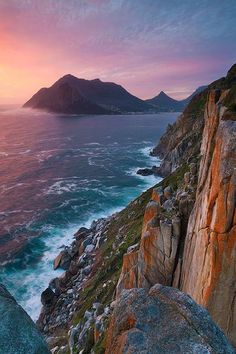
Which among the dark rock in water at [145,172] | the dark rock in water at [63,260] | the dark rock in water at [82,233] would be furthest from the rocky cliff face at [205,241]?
the dark rock in water at [145,172]

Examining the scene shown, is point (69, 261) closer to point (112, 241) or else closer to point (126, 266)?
point (112, 241)

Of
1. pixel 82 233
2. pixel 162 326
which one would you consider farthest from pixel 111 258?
pixel 162 326

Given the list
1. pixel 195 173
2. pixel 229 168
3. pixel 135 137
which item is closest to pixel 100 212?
pixel 195 173

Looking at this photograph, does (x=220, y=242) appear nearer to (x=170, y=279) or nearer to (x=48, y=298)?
(x=170, y=279)

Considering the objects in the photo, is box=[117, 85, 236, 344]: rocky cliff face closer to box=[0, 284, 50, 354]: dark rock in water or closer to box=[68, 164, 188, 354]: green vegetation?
box=[68, 164, 188, 354]: green vegetation

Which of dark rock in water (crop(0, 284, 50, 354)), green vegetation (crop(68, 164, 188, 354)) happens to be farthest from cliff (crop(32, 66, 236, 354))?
dark rock in water (crop(0, 284, 50, 354))

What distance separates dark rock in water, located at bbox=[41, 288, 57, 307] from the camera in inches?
1619

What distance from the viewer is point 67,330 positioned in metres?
33.9

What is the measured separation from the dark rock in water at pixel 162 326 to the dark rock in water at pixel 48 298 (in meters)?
34.0

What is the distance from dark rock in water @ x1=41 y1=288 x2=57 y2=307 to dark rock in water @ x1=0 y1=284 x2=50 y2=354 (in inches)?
1311

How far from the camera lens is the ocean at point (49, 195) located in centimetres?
5103

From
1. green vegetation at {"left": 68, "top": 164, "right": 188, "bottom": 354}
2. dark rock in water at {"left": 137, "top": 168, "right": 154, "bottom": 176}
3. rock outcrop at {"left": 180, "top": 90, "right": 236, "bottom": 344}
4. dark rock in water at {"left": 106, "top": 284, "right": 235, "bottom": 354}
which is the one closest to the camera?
dark rock in water at {"left": 106, "top": 284, "right": 235, "bottom": 354}

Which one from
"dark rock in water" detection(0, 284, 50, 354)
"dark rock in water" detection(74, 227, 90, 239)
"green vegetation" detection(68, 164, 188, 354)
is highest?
"dark rock in water" detection(0, 284, 50, 354)

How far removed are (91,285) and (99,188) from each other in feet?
164
